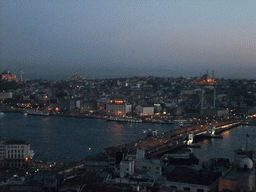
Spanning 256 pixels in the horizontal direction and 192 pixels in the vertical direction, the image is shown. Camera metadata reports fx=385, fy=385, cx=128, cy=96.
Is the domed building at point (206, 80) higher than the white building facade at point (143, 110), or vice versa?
the domed building at point (206, 80)

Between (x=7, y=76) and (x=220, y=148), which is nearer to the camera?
(x=220, y=148)

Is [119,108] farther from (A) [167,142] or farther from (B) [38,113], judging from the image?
(A) [167,142]

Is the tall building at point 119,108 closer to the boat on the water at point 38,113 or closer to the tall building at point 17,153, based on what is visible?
the boat on the water at point 38,113

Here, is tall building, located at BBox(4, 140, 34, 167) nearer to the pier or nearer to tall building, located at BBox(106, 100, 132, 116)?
the pier

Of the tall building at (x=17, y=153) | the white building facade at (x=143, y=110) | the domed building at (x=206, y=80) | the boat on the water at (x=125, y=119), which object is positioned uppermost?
the domed building at (x=206, y=80)

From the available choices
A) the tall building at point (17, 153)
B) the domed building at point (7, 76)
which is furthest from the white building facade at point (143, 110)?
the domed building at point (7, 76)

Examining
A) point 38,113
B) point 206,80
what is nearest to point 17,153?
point 38,113

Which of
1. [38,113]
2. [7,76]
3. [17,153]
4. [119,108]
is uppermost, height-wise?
[7,76]

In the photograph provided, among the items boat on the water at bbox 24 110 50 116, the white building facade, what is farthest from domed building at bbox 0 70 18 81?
the white building facade

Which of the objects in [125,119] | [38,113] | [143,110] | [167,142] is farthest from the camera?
[143,110]

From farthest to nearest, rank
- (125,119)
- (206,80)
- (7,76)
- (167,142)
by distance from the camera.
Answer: (7,76) < (206,80) < (125,119) < (167,142)

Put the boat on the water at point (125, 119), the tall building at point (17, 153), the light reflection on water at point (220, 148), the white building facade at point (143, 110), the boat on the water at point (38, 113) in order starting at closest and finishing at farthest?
1. the tall building at point (17, 153)
2. the light reflection on water at point (220, 148)
3. the boat on the water at point (125, 119)
4. the boat on the water at point (38, 113)
5. the white building facade at point (143, 110)

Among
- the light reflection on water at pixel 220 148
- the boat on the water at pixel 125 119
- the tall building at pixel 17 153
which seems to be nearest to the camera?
the tall building at pixel 17 153
